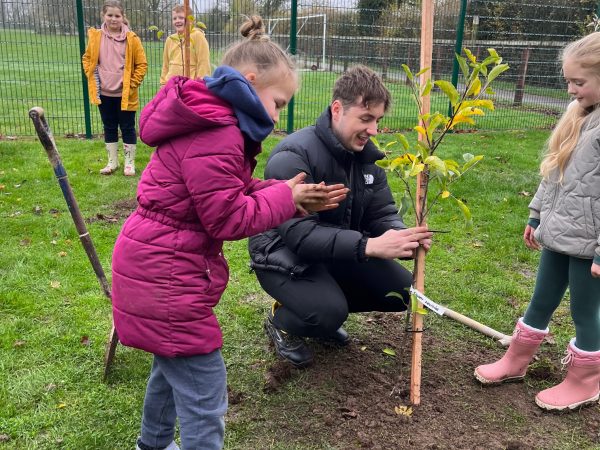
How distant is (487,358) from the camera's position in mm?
3135

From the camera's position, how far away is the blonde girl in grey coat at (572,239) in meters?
2.41

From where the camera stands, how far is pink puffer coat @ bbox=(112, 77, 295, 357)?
5.89ft

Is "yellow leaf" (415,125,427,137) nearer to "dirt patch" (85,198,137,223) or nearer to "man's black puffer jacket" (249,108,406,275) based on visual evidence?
"man's black puffer jacket" (249,108,406,275)

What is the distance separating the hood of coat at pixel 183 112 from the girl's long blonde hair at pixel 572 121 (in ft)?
4.90

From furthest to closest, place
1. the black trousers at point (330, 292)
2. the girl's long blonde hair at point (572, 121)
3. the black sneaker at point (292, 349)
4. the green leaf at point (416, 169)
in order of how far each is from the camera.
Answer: the black sneaker at point (292, 349) < the black trousers at point (330, 292) < the girl's long blonde hair at point (572, 121) < the green leaf at point (416, 169)

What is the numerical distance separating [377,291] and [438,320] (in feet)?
2.29

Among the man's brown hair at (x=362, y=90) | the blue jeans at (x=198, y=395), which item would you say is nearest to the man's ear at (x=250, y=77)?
the man's brown hair at (x=362, y=90)

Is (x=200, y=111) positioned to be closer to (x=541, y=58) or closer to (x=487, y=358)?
(x=487, y=358)

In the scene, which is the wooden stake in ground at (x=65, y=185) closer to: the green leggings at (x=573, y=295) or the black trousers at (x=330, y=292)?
the black trousers at (x=330, y=292)

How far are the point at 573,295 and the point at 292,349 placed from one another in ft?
4.41

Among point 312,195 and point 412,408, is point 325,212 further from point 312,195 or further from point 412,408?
point 412,408

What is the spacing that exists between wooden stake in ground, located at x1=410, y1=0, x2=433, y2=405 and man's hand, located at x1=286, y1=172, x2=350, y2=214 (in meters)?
0.46

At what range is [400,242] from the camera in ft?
7.73

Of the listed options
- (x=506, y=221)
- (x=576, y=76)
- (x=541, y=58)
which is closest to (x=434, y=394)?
(x=576, y=76)
